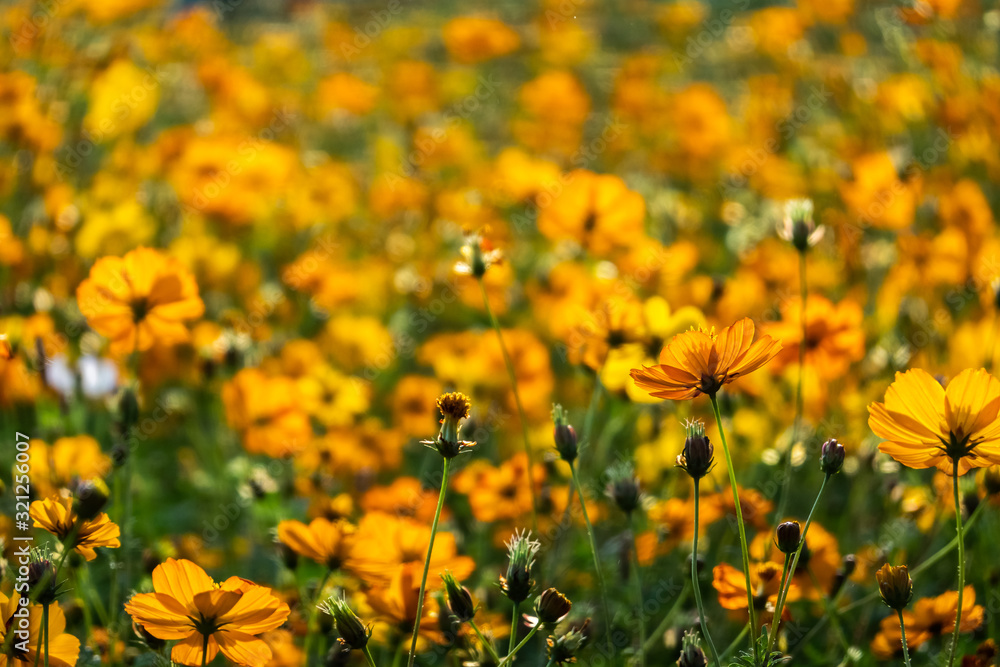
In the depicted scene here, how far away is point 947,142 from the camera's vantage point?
9.62ft

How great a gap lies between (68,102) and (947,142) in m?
3.08

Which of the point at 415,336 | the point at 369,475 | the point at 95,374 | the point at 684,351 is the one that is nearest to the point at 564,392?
the point at 415,336

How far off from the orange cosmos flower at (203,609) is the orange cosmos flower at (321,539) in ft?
0.64

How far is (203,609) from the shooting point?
86 centimetres

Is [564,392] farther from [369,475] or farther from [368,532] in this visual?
[368,532]

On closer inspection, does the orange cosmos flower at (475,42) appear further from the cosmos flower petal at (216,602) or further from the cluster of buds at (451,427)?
the cosmos flower petal at (216,602)

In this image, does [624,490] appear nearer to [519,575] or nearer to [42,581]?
[519,575]

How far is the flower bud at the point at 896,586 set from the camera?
868 millimetres

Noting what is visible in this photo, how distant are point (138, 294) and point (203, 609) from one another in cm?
59

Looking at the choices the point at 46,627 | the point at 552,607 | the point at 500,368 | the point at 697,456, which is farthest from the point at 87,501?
the point at 500,368

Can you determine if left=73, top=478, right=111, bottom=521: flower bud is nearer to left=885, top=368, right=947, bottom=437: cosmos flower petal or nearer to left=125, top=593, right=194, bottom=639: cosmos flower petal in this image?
left=125, top=593, right=194, bottom=639: cosmos flower petal

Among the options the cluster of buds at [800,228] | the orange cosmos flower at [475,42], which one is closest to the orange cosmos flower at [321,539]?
the cluster of buds at [800,228]

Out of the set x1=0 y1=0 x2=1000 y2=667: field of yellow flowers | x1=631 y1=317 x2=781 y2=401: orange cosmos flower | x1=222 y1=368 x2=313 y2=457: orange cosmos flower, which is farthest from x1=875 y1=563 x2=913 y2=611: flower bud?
x1=222 y1=368 x2=313 y2=457: orange cosmos flower

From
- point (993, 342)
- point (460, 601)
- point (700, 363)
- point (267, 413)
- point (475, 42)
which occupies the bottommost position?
point (475, 42)
